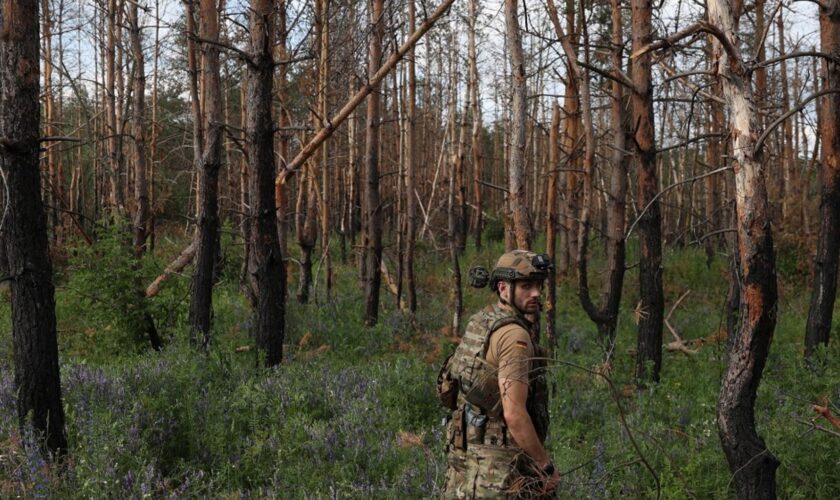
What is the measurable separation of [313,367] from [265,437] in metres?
2.32

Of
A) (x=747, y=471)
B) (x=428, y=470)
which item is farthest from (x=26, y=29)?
(x=747, y=471)

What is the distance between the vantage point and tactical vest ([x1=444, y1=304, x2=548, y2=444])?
3.39 m

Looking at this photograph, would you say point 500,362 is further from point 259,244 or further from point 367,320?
point 367,320

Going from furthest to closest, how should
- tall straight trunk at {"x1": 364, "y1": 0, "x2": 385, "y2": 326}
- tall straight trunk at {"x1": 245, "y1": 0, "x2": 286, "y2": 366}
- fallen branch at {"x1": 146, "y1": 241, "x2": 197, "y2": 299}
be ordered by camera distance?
tall straight trunk at {"x1": 364, "y1": 0, "x2": 385, "y2": 326}, fallen branch at {"x1": 146, "y1": 241, "x2": 197, "y2": 299}, tall straight trunk at {"x1": 245, "y1": 0, "x2": 286, "y2": 366}

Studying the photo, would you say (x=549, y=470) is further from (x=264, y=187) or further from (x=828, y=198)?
(x=828, y=198)

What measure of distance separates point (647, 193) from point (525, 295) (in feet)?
15.3

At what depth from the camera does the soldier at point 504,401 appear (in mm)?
3242

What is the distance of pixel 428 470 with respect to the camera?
15.8 feet

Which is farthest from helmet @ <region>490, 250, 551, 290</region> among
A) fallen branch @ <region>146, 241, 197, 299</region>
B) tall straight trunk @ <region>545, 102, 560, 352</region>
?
fallen branch @ <region>146, 241, 197, 299</region>

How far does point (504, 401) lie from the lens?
324 cm

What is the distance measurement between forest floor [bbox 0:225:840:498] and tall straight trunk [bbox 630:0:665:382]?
2.35 feet

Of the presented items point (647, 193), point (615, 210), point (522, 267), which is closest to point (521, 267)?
point (522, 267)

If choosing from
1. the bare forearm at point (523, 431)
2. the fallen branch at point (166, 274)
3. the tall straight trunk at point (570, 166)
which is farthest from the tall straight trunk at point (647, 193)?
the fallen branch at point (166, 274)

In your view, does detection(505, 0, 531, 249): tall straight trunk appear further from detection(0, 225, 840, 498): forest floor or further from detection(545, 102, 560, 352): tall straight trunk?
detection(0, 225, 840, 498): forest floor
